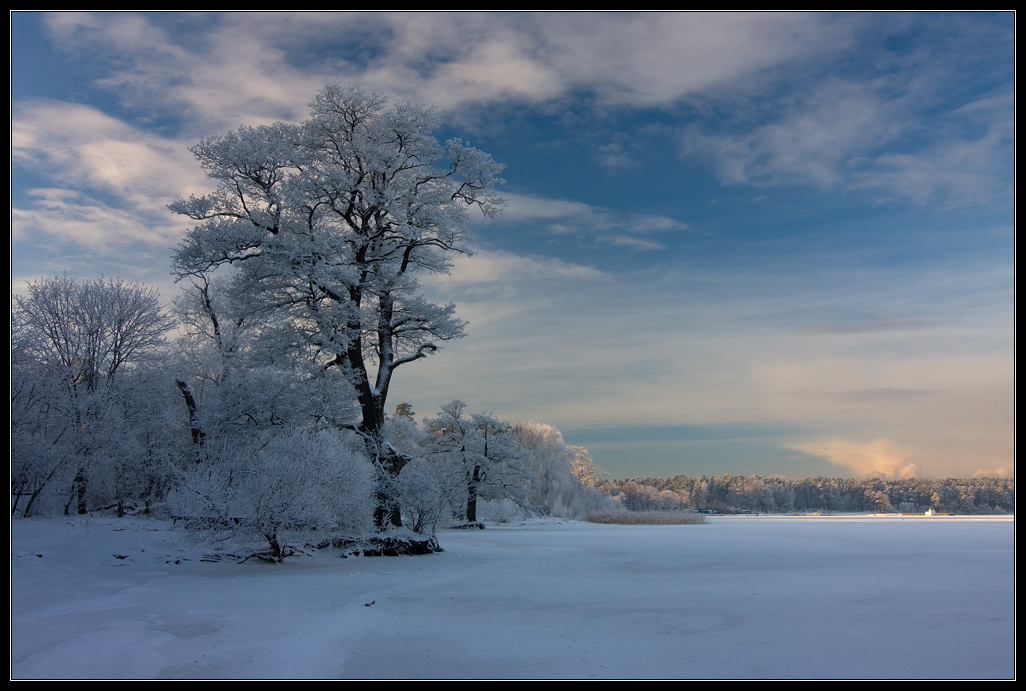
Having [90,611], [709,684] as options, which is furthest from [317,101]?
[709,684]

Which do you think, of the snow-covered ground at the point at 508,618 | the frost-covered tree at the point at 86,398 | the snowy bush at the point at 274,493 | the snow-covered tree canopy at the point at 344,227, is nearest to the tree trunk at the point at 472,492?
the frost-covered tree at the point at 86,398

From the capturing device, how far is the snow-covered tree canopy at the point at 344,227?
17.5 meters

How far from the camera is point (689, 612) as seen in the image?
340 inches

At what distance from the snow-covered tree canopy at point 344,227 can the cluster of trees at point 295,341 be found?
Answer: 0.17 ft

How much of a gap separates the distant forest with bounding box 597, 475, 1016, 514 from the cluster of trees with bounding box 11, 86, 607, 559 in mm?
82858

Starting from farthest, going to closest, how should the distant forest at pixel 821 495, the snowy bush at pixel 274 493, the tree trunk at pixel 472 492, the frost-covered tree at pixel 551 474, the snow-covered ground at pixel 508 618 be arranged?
the distant forest at pixel 821 495 < the frost-covered tree at pixel 551 474 < the tree trunk at pixel 472 492 < the snowy bush at pixel 274 493 < the snow-covered ground at pixel 508 618

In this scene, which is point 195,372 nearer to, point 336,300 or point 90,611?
point 336,300

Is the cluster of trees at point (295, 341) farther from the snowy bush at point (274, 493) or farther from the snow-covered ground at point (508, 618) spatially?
the snow-covered ground at point (508, 618)

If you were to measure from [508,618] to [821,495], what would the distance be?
14801 centimetres

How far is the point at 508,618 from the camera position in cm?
837

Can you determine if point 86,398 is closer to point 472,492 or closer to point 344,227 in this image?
point 344,227

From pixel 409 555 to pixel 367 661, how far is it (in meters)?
10.7

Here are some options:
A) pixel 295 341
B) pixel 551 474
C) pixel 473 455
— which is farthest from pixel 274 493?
pixel 551 474

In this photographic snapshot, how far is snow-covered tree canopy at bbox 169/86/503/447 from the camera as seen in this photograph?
17484 mm
